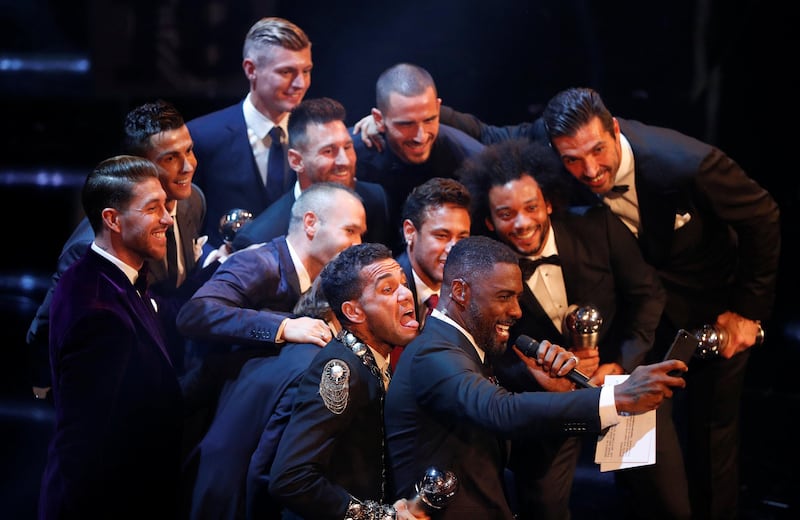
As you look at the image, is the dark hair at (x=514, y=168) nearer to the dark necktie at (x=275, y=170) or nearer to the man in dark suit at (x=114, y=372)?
the dark necktie at (x=275, y=170)

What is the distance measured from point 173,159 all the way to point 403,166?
1093mm

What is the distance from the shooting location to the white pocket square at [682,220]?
4.40m

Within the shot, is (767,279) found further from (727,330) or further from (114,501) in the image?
(114,501)

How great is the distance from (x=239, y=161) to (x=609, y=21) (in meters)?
2.10

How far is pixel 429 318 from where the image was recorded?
3.44 metres

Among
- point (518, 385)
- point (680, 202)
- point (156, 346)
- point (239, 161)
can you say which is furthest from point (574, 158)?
point (156, 346)

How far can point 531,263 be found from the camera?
4168 mm

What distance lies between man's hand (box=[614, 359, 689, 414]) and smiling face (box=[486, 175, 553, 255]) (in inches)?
45.3

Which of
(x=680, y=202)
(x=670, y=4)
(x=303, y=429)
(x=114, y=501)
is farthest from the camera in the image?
(x=670, y=4)

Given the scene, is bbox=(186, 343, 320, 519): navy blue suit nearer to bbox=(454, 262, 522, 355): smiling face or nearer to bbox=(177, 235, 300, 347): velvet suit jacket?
bbox=(177, 235, 300, 347): velvet suit jacket

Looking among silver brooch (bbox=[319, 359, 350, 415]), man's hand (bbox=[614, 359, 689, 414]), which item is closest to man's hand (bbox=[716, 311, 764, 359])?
man's hand (bbox=[614, 359, 689, 414])

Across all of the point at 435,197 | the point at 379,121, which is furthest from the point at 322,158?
the point at 435,197

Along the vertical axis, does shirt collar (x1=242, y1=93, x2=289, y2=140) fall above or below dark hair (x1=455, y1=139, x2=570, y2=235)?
above

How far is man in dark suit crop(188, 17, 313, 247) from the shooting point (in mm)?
4535
